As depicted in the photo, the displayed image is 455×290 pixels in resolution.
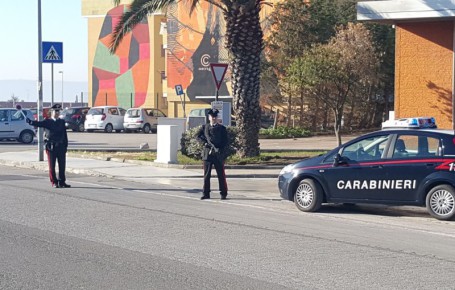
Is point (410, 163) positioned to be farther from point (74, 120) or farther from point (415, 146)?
point (74, 120)

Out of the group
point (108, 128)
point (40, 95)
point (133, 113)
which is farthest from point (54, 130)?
point (108, 128)

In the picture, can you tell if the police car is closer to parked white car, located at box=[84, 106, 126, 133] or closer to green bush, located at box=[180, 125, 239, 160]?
green bush, located at box=[180, 125, 239, 160]

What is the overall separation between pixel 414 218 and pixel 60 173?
26.3 feet

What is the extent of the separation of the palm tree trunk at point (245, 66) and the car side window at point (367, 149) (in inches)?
358

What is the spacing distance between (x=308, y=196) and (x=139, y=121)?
33.1 meters

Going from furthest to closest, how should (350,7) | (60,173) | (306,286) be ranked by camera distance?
(350,7) → (60,173) → (306,286)

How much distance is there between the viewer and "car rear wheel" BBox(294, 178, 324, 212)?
1388cm

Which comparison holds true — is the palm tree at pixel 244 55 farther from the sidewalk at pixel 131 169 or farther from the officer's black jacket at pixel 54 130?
the officer's black jacket at pixel 54 130

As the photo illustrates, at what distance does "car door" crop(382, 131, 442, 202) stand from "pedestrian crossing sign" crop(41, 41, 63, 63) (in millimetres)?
14485

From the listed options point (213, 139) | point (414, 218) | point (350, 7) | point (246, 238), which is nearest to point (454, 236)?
point (414, 218)

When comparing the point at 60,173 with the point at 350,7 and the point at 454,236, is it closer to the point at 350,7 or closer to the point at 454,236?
the point at 454,236

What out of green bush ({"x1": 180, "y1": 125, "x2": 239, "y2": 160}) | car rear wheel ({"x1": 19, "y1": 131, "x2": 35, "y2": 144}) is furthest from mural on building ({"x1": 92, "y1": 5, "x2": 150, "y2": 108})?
green bush ({"x1": 180, "y1": 125, "x2": 239, "y2": 160})

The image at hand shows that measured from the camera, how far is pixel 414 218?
534 inches

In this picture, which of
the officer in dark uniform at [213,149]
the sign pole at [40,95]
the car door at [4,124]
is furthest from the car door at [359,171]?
the car door at [4,124]
